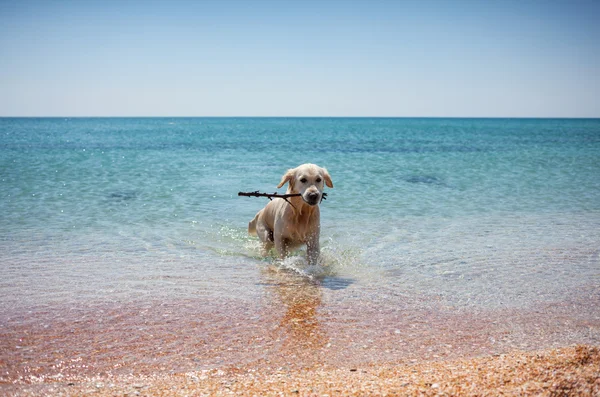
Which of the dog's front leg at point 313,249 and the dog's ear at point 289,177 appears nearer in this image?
the dog's ear at point 289,177

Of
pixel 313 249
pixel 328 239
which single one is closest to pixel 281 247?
pixel 313 249

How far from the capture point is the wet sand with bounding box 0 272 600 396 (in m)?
3.38

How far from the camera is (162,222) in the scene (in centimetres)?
1032

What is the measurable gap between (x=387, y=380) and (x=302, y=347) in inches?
40.5

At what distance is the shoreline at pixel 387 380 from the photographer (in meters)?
3.13

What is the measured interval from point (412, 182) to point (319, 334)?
12716 millimetres

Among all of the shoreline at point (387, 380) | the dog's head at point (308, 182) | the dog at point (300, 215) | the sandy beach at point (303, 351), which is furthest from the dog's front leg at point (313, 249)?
the shoreline at point (387, 380)

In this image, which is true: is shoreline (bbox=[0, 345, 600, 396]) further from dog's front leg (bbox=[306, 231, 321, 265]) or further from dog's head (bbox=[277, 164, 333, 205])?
dog's front leg (bbox=[306, 231, 321, 265])

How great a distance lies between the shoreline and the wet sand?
12mm

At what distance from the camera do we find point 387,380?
3443 millimetres

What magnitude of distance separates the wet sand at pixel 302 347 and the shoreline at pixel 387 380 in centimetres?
1

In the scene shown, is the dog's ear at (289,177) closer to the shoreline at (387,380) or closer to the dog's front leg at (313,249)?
the dog's front leg at (313,249)

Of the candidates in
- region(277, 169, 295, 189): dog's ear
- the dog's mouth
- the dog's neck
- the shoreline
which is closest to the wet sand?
the shoreline

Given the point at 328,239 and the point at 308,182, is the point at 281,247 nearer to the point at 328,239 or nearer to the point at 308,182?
the point at 308,182
